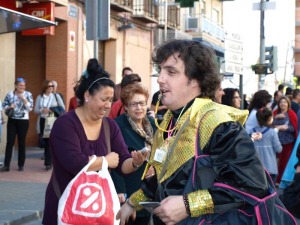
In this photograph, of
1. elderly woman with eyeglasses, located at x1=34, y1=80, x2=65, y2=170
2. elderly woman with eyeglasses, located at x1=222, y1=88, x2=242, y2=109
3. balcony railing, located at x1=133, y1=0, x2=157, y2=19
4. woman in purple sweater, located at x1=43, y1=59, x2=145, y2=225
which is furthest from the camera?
balcony railing, located at x1=133, y1=0, x2=157, y2=19

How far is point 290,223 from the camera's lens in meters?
3.30

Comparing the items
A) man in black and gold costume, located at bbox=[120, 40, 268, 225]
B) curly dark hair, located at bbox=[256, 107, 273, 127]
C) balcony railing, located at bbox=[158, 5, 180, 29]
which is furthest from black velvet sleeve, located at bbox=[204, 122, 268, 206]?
balcony railing, located at bbox=[158, 5, 180, 29]

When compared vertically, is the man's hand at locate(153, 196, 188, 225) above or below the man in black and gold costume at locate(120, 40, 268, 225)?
below

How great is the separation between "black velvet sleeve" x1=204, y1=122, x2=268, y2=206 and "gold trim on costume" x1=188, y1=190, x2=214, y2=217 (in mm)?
24

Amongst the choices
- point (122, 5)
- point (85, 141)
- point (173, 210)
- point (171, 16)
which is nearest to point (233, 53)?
point (122, 5)

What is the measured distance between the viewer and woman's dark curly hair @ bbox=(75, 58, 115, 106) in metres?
5.25

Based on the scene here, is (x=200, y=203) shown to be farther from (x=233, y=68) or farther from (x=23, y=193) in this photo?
(x=233, y=68)

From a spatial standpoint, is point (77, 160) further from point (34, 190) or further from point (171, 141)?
point (34, 190)

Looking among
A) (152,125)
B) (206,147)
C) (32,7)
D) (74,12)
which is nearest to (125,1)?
(74,12)

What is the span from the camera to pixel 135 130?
20.5 feet

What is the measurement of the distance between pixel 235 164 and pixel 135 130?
3.12 meters

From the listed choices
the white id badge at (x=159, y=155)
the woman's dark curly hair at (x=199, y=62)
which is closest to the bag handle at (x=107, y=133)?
the white id badge at (x=159, y=155)

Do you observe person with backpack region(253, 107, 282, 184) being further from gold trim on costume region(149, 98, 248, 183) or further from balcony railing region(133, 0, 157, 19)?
balcony railing region(133, 0, 157, 19)

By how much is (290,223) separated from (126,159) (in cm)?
221
